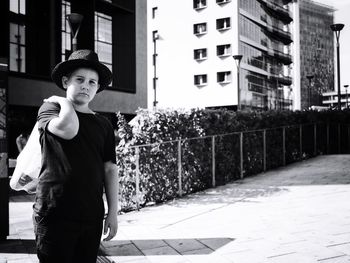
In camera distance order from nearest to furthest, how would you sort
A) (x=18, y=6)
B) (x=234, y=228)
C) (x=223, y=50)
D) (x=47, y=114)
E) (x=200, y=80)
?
(x=47, y=114) < (x=234, y=228) < (x=18, y=6) < (x=223, y=50) < (x=200, y=80)

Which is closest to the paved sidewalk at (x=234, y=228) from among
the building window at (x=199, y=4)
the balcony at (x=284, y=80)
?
the building window at (x=199, y=4)

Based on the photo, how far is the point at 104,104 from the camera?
2166 centimetres

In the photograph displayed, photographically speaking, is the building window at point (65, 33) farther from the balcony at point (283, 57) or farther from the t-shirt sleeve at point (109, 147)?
the balcony at point (283, 57)

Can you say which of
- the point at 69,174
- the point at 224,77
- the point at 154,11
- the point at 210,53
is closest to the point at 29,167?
the point at 69,174

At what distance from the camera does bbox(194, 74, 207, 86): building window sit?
44.7 meters

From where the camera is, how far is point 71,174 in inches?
91.3

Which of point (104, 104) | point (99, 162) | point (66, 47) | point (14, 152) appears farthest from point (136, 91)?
point (99, 162)

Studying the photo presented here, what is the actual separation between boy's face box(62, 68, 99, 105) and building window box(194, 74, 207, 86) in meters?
42.2

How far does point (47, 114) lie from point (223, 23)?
43.5 meters

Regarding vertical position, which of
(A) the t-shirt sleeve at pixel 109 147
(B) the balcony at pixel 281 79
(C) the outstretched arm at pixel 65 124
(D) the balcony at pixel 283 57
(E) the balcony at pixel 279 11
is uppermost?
(E) the balcony at pixel 279 11

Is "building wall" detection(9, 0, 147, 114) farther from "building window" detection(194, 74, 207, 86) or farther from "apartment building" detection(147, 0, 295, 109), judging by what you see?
"building window" detection(194, 74, 207, 86)

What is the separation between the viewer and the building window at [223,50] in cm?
4350

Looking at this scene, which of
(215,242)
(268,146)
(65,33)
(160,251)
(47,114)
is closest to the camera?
(47,114)

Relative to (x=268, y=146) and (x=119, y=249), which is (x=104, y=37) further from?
(x=119, y=249)
